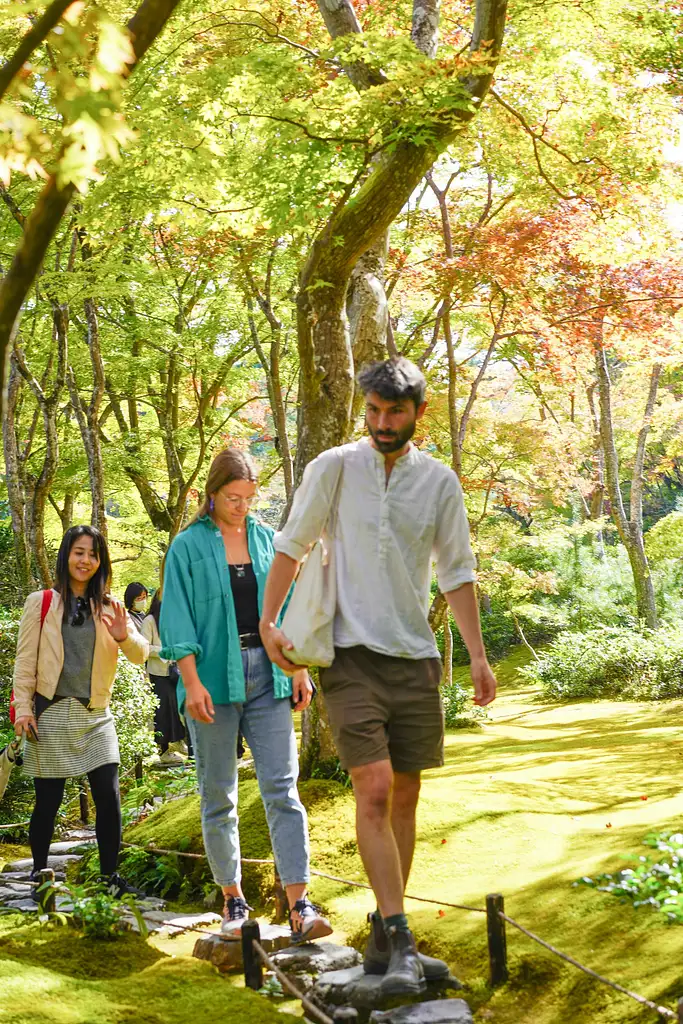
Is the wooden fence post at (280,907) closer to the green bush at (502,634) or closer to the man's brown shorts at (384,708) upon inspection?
the man's brown shorts at (384,708)

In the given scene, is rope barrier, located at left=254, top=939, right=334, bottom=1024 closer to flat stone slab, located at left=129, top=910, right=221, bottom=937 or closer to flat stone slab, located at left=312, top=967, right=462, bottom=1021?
flat stone slab, located at left=312, top=967, right=462, bottom=1021

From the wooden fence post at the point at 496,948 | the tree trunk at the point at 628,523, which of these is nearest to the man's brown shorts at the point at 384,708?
the wooden fence post at the point at 496,948

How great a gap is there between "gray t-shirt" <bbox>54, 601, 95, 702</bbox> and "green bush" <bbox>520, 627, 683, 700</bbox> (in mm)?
11868

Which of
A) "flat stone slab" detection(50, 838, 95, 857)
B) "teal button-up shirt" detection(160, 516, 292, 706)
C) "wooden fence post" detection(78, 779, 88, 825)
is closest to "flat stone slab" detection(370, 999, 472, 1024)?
"teal button-up shirt" detection(160, 516, 292, 706)

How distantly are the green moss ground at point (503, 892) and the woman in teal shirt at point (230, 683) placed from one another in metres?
0.53

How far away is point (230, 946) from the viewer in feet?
12.6

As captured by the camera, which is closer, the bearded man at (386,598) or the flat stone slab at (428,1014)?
the flat stone slab at (428,1014)

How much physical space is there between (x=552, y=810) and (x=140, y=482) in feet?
45.8

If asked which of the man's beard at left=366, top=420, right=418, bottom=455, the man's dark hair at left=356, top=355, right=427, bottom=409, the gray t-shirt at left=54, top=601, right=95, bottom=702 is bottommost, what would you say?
the gray t-shirt at left=54, top=601, right=95, bottom=702

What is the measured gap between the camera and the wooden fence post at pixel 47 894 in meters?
4.34

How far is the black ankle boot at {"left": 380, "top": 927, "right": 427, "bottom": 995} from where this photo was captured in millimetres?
2850

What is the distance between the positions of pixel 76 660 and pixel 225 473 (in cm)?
137

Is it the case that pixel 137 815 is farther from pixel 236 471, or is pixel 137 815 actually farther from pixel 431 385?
pixel 431 385

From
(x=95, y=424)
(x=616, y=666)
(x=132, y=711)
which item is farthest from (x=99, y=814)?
(x=616, y=666)
